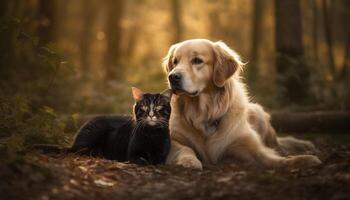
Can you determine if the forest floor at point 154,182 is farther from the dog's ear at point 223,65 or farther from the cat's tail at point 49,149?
the dog's ear at point 223,65

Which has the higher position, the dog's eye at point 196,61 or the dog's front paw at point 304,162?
the dog's eye at point 196,61

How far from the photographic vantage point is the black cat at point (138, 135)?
7035 millimetres

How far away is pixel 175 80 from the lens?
7.24 metres

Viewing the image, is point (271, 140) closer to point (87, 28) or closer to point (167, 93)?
point (167, 93)

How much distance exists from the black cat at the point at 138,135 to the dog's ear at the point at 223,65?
2.55 feet

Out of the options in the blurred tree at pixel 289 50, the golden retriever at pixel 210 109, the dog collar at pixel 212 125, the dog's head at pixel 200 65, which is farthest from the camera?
the blurred tree at pixel 289 50

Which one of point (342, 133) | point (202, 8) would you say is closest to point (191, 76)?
point (342, 133)

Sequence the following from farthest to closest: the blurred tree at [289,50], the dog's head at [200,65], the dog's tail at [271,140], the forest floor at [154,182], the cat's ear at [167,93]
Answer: the blurred tree at [289,50] < the dog's tail at [271,140] < the dog's head at [200,65] < the cat's ear at [167,93] < the forest floor at [154,182]

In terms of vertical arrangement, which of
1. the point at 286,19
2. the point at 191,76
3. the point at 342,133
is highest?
the point at 286,19

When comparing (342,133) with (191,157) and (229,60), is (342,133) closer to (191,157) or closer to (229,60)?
(229,60)

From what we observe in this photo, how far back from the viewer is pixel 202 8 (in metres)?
31.5

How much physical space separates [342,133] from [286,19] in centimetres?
410

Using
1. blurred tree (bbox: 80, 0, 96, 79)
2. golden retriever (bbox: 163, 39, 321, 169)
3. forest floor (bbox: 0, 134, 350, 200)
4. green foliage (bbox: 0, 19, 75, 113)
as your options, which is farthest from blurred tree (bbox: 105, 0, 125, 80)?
forest floor (bbox: 0, 134, 350, 200)

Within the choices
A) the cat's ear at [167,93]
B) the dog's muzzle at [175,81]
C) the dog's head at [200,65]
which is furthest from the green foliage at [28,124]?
the dog's head at [200,65]
